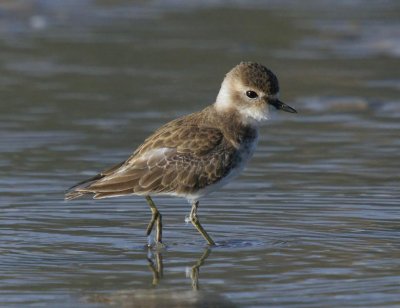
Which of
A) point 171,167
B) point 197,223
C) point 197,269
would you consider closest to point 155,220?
point 197,223

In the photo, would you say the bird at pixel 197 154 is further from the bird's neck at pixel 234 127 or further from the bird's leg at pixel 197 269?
the bird's leg at pixel 197 269

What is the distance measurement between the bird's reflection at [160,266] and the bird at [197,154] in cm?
27

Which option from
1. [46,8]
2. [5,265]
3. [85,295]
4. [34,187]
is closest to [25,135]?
[34,187]

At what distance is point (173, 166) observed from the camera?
1012 cm

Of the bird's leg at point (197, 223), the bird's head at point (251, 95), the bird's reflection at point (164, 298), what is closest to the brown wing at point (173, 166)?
the bird's leg at point (197, 223)

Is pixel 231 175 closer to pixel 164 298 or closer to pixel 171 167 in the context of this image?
pixel 171 167

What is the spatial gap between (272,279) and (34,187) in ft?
12.3

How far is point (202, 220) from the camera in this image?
10.8 m

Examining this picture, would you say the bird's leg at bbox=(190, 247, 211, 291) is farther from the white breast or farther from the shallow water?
the white breast

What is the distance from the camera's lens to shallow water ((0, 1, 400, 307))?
8.86 metres

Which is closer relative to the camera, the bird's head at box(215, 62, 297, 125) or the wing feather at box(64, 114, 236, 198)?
the wing feather at box(64, 114, 236, 198)

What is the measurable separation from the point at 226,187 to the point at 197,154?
192 cm

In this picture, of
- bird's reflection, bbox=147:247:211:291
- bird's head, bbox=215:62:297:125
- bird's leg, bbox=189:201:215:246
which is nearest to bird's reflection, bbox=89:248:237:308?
bird's reflection, bbox=147:247:211:291

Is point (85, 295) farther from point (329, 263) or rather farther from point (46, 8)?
point (46, 8)
